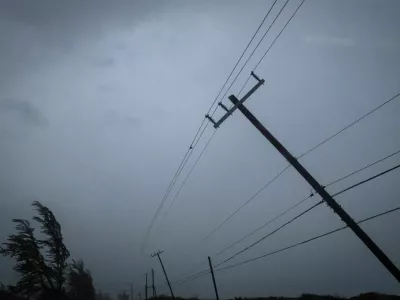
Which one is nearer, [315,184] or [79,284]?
[315,184]

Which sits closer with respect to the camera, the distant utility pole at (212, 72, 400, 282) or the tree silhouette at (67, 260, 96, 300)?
the distant utility pole at (212, 72, 400, 282)

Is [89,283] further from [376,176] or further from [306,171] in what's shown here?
[376,176]

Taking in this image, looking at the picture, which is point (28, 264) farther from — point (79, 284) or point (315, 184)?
point (315, 184)

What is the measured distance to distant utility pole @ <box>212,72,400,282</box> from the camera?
939 cm

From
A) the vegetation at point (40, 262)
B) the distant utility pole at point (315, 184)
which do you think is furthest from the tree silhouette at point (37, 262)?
the distant utility pole at point (315, 184)

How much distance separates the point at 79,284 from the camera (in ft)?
76.1

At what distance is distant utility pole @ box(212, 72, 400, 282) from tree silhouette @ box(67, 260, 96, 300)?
1778 cm

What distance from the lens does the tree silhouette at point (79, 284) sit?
22.1 meters

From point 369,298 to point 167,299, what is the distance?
91.1 ft

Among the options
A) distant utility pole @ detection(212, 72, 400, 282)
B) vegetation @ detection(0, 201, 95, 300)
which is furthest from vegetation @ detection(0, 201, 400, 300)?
distant utility pole @ detection(212, 72, 400, 282)

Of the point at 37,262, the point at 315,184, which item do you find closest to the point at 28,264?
the point at 37,262

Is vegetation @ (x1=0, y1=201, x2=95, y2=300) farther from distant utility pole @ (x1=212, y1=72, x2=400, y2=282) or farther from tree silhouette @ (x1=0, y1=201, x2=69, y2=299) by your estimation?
distant utility pole @ (x1=212, y1=72, x2=400, y2=282)

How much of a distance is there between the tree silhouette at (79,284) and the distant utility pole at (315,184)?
17783 millimetres

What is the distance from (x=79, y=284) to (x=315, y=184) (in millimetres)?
21271
